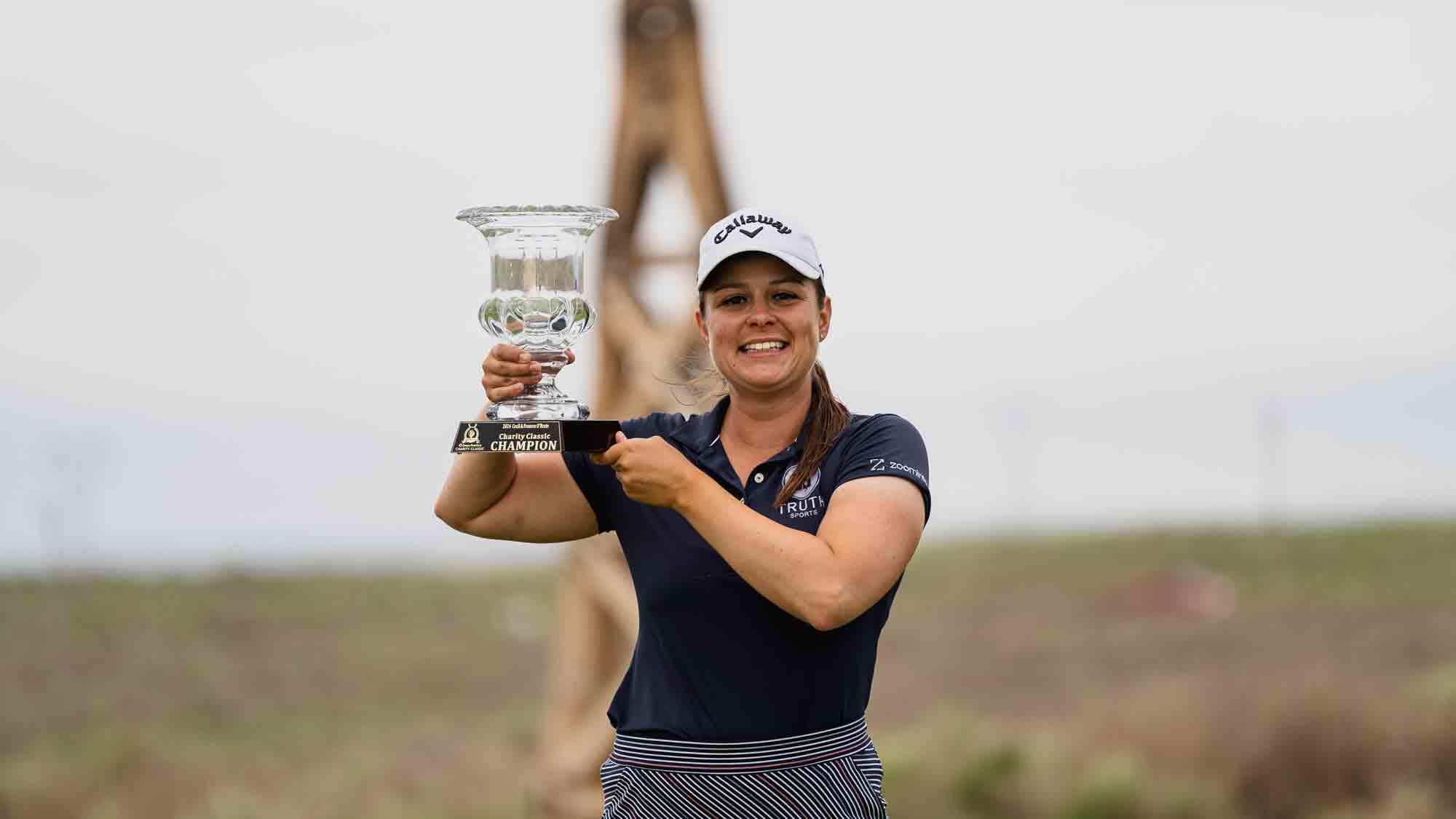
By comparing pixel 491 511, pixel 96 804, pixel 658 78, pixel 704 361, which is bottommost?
pixel 96 804

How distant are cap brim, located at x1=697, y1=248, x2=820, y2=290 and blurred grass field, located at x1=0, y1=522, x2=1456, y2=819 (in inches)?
→ 255

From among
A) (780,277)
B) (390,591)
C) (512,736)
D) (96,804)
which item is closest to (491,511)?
(780,277)

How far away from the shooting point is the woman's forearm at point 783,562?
111 inches

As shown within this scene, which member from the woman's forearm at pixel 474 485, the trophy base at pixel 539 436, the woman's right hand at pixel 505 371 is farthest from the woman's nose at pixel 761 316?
the woman's forearm at pixel 474 485

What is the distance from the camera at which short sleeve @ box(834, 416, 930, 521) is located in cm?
302

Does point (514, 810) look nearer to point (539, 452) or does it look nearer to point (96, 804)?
point (96, 804)

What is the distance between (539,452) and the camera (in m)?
3.27

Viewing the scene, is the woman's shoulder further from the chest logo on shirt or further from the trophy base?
the trophy base

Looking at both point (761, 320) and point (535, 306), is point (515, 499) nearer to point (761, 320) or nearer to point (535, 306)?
point (535, 306)

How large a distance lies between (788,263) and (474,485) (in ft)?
2.68

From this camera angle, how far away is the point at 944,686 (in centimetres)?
1579

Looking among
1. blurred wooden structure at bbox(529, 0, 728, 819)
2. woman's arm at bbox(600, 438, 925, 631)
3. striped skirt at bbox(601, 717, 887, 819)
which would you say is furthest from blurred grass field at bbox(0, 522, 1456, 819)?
woman's arm at bbox(600, 438, 925, 631)

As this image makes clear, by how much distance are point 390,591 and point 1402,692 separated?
1403 centimetres

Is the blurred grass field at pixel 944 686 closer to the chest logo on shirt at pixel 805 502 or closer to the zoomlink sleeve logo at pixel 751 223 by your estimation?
the chest logo on shirt at pixel 805 502
